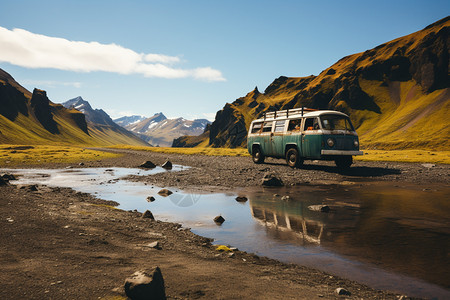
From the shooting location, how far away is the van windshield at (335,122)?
2160 centimetres

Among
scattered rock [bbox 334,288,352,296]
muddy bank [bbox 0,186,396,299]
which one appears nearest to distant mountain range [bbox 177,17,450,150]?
muddy bank [bbox 0,186,396,299]

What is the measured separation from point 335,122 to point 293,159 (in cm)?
452

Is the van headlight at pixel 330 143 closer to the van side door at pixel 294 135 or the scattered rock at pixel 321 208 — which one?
the van side door at pixel 294 135

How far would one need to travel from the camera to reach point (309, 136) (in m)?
22.1

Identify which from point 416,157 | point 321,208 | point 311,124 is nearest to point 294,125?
point 311,124

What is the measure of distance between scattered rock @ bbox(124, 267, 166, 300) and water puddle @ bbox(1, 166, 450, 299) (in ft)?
9.79

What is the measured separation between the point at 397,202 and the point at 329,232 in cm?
543

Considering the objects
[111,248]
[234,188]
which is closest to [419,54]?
[234,188]

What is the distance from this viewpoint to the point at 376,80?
17375 cm

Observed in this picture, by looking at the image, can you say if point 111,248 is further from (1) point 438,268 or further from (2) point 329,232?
(1) point 438,268

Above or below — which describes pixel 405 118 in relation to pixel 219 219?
above

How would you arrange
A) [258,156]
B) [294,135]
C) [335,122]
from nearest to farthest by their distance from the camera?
[335,122] → [294,135] → [258,156]

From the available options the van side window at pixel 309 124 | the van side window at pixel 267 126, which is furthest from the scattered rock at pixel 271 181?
the van side window at pixel 267 126

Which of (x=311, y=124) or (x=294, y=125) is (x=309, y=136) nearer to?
(x=311, y=124)
